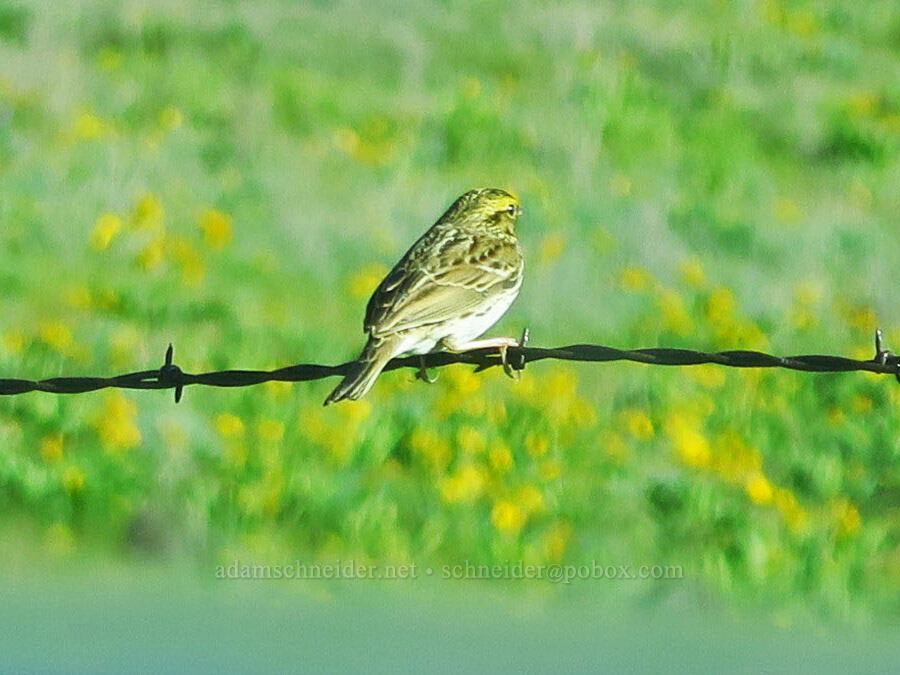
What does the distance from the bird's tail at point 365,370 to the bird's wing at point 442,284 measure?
60mm

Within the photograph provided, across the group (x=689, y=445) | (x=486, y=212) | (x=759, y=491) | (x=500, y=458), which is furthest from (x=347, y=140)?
(x=486, y=212)

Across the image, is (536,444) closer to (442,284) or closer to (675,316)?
(675,316)

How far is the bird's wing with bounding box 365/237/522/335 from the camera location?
801 cm

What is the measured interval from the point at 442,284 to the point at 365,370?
0.90 meters

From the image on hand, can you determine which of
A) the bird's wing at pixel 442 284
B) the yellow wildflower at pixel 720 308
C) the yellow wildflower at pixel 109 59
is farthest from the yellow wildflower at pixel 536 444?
the yellow wildflower at pixel 109 59

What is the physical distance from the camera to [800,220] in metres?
17.3

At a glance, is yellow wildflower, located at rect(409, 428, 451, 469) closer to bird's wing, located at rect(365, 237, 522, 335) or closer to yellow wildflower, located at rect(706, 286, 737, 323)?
bird's wing, located at rect(365, 237, 522, 335)

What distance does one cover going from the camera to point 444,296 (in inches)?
324

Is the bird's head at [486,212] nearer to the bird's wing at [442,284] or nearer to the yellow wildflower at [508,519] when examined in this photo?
the bird's wing at [442,284]

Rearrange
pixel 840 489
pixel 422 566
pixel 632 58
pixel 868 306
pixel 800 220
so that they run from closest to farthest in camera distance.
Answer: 1. pixel 422 566
2. pixel 840 489
3. pixel 868 306
4. pixel 800 220
5. pixel 632 58

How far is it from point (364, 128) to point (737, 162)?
371 cm

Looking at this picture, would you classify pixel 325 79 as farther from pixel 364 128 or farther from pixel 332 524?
pixel 332 524

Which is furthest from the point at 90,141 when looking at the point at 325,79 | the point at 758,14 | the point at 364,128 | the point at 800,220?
the point at 758,14

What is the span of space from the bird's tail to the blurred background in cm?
226
